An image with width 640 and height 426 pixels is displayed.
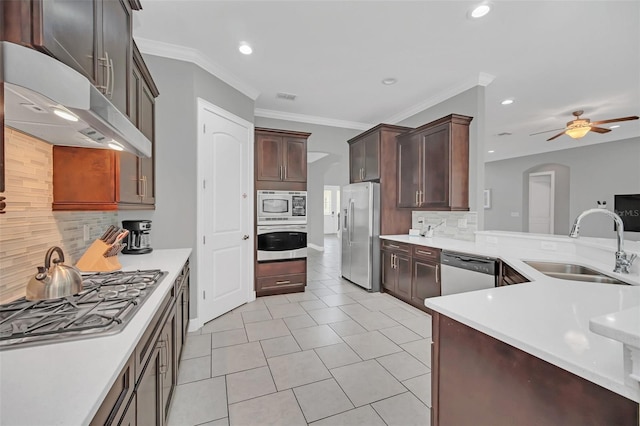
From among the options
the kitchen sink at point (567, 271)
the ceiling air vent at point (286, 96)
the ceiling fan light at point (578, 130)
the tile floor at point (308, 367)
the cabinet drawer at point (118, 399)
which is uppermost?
the ceiling air vent at point (286, 96)

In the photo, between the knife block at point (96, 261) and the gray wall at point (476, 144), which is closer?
the knife block at point (96, 261)

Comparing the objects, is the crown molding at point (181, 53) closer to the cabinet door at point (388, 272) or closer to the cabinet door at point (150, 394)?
the cabinet door at point (150, 394)

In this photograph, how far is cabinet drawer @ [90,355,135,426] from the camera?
0.72m

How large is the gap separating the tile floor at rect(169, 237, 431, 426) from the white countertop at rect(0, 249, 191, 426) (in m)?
1.19

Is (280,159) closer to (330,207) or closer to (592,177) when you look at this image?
(592,177)

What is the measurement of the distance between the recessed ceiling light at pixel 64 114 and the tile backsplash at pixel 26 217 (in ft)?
1.72

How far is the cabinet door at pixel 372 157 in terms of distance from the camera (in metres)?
4.35

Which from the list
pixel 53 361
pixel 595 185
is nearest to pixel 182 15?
pixel 53 361

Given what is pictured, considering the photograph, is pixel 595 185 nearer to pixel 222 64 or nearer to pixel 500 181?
pixel 500 181

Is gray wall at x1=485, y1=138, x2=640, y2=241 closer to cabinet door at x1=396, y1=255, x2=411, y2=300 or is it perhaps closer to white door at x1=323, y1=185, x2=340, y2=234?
cabinet door at x1=396, y1=255, x2=411, y2=300

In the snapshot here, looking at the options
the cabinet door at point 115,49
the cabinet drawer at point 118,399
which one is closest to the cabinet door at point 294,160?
the cabinet door at point 115,49

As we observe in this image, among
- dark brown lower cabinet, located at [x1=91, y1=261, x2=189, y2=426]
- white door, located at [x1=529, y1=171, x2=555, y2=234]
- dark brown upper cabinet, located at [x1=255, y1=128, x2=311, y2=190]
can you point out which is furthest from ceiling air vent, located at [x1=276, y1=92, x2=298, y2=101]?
white door, located at [x1=529, y1=171, x2=555, y2=234]

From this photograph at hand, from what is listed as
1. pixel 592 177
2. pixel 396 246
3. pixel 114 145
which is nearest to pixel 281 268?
pixel 396 246

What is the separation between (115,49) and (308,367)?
254cm
